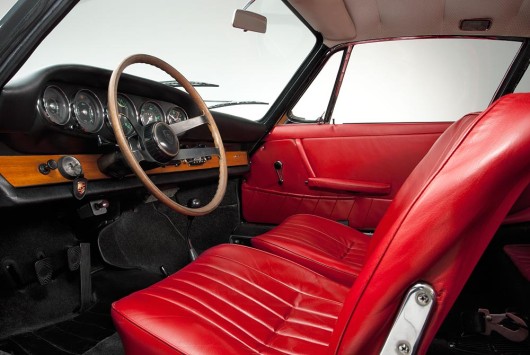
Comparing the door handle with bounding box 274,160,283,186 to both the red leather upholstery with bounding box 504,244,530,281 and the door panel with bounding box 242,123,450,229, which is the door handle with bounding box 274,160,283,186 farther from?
the red leather upholstery with bounding box 504,244,530,281

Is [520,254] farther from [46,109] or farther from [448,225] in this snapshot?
[46,109]

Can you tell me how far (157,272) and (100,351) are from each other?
22.7 inches

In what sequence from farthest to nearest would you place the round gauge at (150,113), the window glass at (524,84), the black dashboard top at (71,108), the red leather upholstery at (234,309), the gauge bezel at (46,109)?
the window glass at (524,84)
the round gauge at (150,113)
the gauge bezel at (46,109)
the black dashboard top at (71,108)
the red leather upholstery at (234,309)

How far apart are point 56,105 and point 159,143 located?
0.39 meters

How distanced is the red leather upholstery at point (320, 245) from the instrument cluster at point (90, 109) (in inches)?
28.7

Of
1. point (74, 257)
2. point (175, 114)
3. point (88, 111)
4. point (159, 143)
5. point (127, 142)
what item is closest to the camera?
point (127, 142)

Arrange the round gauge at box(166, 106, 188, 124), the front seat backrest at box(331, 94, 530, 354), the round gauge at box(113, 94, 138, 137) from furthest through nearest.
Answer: the round gauge at box(166, 106, 188, 124) → the round gauge at box(113, 94, 138, 137) → the front seat backrest at box(331, 94, 530, 354)

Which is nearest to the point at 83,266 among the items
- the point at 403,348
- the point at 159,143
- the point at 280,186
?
the point at 159,143

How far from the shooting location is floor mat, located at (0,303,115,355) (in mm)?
1433

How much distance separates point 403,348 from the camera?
1.96ft

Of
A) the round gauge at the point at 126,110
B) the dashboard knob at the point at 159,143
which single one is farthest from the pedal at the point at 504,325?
the round gauge at the point at 126,110

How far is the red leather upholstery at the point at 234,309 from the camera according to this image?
911 millimetres

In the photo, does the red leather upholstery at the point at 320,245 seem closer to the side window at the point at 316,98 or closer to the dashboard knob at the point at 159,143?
the dashboard knob at the point at 159,143

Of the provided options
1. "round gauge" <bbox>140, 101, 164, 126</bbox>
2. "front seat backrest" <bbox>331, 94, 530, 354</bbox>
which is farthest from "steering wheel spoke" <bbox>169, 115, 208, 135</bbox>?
"front seat backrest" <bbox>331, 94, 530, 354</bbox>
